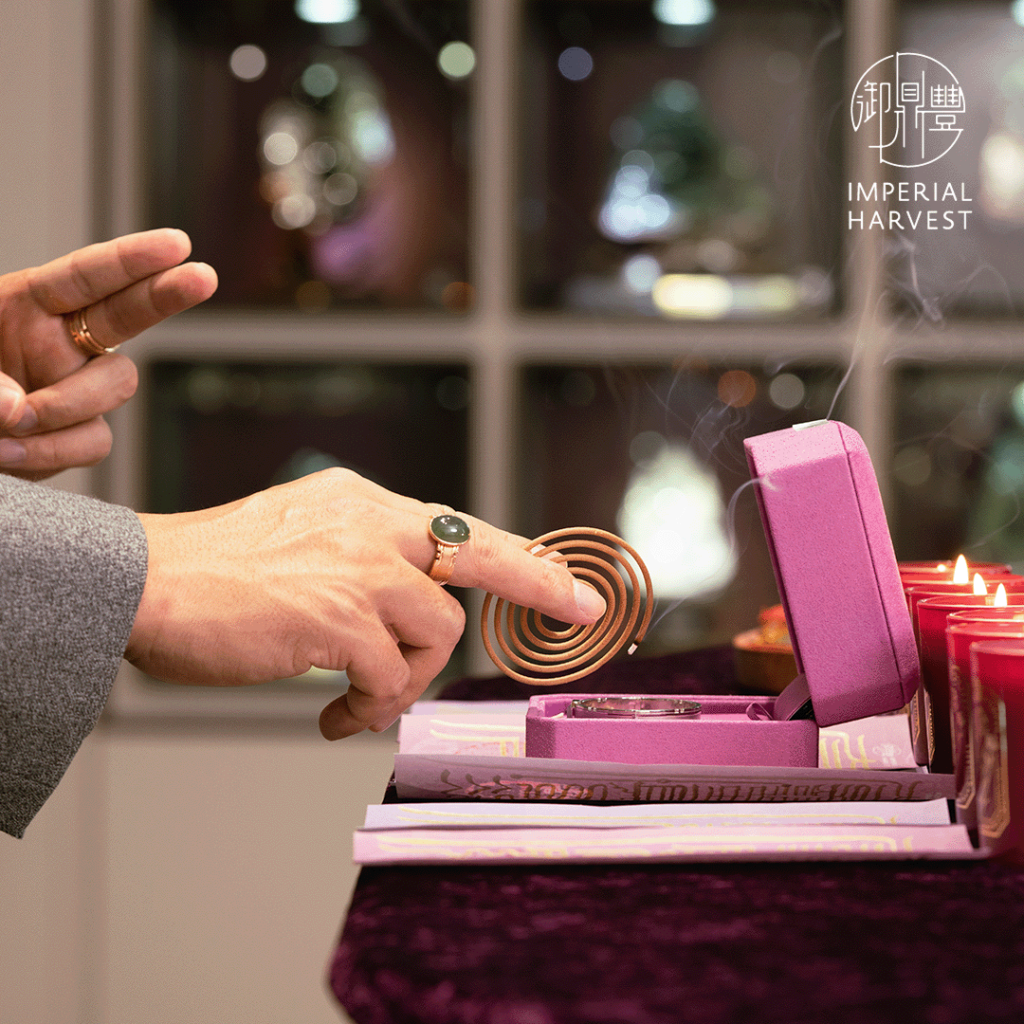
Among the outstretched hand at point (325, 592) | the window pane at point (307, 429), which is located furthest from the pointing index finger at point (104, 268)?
the window pane at point (307, 429)

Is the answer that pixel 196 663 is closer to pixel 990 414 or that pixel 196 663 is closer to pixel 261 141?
pixel 261 141

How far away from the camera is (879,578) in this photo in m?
0.57

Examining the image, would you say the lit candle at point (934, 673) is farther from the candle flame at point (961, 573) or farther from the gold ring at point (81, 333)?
the gold ring at point (81, 333)

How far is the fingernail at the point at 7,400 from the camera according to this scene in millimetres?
799

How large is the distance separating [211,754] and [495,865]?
1.59 meters

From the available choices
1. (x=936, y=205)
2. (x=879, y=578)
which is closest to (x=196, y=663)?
(x=879, y=578)

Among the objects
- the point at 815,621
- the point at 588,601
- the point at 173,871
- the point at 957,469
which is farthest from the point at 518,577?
the point at 957,469

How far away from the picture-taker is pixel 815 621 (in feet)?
1.87

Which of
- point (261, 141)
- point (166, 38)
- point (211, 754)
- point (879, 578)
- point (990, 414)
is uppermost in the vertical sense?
point (166, 38)

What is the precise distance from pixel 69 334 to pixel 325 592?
488mm

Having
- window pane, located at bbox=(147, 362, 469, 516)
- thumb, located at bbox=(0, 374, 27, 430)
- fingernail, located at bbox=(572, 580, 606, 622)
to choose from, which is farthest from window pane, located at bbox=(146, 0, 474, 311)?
fingernail, located at bbox=(572, 580, 606, 622)

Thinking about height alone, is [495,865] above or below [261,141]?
below

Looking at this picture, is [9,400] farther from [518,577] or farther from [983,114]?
[983,114]

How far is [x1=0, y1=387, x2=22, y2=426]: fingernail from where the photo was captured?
0.80m
